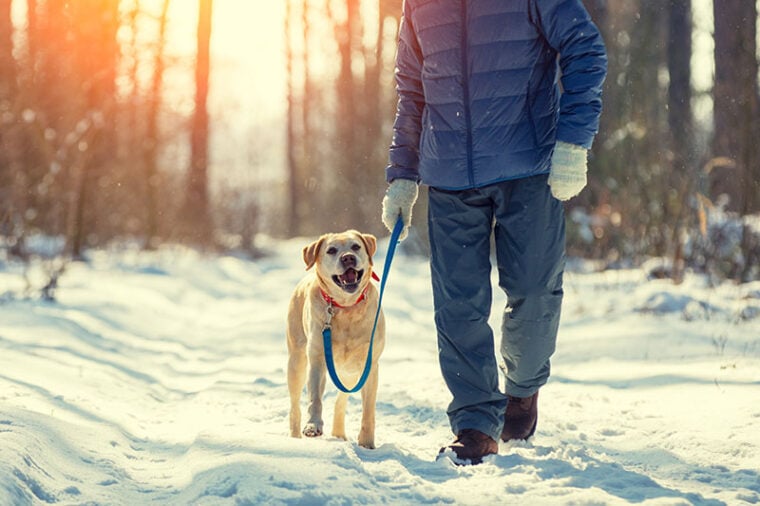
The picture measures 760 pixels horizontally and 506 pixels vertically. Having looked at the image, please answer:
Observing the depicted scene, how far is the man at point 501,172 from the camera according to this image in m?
3.58

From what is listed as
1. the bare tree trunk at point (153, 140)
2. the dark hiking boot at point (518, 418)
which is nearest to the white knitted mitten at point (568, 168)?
the dark hiking boot at point (518, 418)

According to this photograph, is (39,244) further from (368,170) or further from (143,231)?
(368,170)

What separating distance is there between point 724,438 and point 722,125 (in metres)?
8.63

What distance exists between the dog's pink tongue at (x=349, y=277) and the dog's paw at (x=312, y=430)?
0.74 metres

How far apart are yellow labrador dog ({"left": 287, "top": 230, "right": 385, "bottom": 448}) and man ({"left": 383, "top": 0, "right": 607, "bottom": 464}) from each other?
44cm

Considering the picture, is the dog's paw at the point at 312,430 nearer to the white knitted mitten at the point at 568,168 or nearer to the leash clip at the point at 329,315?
the leash clip at the point at 329,315

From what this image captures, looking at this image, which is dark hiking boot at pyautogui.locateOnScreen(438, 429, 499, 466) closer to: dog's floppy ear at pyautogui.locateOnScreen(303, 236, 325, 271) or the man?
the man

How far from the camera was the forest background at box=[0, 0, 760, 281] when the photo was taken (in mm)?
10016

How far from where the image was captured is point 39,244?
1296 cm

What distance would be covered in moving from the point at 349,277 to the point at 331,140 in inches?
1027

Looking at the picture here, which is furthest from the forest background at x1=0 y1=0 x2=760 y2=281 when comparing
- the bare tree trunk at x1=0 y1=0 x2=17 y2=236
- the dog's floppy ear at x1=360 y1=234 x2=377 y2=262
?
the dog's floppy ear at x1=360 y1=234 x2=377 y2=262

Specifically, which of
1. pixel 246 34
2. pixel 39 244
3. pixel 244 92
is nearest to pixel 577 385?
pixel 39 244

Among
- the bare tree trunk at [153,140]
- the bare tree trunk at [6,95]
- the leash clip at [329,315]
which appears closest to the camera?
the leash clip at [329,315]

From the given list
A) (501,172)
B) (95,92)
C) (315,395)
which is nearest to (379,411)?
(315,395)
